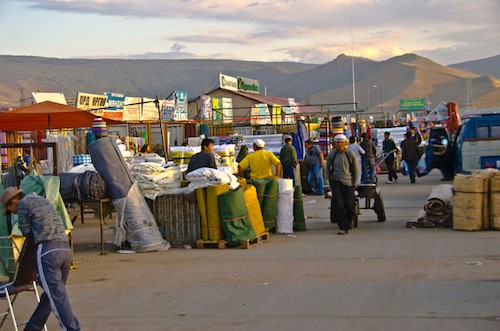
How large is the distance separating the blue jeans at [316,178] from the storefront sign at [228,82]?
109 feet

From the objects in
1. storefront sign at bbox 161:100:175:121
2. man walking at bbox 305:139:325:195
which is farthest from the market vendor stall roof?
storefront sign at bbox 161:100:175:121

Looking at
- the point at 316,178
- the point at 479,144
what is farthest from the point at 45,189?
the point at 316,178

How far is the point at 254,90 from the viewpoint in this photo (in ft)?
218

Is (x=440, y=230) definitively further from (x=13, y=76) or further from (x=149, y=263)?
(x=13, y=76)

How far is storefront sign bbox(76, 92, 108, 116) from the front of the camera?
87.7 feet

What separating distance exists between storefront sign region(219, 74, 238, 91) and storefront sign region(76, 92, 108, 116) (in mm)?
28564

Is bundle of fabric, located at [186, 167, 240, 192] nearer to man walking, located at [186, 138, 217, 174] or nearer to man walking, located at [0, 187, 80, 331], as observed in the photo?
man walking, located at [186, 138, 217, 174]

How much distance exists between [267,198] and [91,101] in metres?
14.7

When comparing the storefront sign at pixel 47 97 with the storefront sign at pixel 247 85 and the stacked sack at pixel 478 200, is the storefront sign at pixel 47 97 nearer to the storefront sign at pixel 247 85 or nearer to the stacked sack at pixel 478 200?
the stacked sack at pixel 478 200

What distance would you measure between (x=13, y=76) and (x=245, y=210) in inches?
6948

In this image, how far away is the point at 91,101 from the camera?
27.9 meters

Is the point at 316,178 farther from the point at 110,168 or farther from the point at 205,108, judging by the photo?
the point at 205,108

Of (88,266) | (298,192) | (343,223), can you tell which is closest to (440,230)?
(343,223)

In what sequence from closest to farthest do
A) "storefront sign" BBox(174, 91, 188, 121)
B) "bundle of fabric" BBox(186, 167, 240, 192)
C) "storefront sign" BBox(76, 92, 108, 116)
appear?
1. "bundle of fabric" BBox(186, 167, 240, 192)
2. "storefront sign" BBox(76, 92, 108, 116)
3. "storefront sign" BBox(174, 91, 188, 121)
